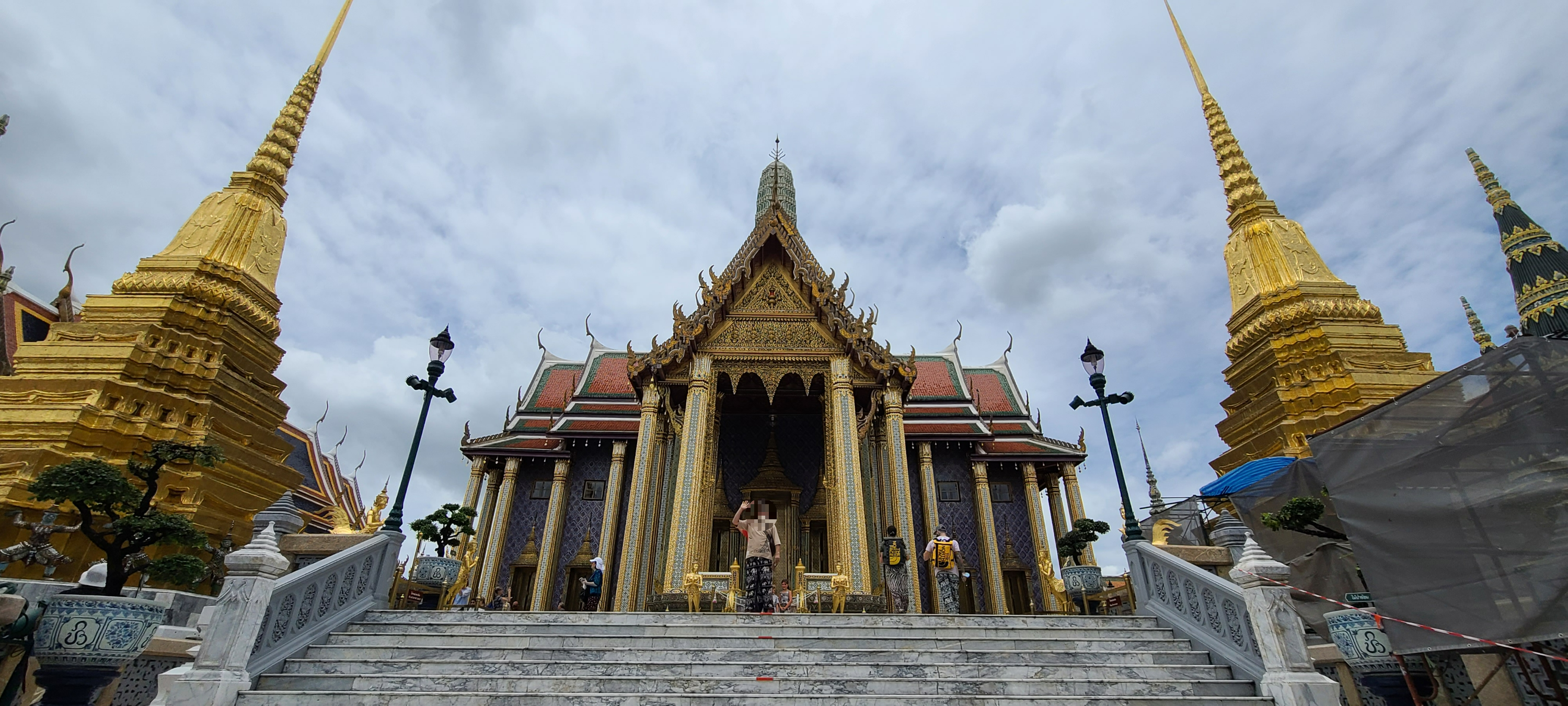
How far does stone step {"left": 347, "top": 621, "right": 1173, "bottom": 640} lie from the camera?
19.2ft

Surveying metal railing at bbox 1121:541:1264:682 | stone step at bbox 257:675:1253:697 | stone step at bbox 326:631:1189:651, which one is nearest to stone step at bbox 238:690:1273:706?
stone step at bbox 257:675:1253:697

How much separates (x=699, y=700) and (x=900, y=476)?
22.5 ft

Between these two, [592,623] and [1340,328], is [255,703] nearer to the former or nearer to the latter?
[592,623]

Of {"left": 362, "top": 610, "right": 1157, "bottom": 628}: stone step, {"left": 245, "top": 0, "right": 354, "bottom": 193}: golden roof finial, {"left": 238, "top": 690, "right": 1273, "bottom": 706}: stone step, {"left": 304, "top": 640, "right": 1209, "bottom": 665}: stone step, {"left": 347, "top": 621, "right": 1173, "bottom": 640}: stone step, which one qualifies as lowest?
{"left": 238, "top": 690, "right": 1273, "bottom": 706}: stone step

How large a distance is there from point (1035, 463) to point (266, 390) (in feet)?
54.9

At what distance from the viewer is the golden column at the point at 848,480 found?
9.46 meters

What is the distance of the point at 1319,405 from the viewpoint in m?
12.8

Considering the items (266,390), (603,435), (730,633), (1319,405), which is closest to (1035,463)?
(1319,405)

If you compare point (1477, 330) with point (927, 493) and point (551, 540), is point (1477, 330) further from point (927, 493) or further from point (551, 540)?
point (551, 540)

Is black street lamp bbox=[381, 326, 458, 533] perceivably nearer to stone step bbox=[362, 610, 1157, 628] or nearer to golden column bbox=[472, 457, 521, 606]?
stone step bbox=[362, 610, 1157, 628]

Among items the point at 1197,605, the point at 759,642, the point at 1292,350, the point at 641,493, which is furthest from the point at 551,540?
the point at 1292,350

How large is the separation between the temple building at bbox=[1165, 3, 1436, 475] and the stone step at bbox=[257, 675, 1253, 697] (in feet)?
30.3

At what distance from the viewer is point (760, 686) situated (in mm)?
4809

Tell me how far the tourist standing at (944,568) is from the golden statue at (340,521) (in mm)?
6904
